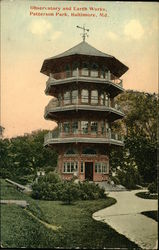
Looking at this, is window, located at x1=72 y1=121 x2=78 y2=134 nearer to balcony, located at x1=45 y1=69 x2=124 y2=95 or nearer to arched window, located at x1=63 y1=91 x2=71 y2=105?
arched window, located at x1=63 y1=91 x2=71 y2=105

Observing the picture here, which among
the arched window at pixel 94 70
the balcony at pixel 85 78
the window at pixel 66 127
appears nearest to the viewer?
the balcony at pixel 85 78

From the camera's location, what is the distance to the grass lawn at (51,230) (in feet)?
32.5

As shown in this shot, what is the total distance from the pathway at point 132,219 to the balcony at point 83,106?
11.2ft

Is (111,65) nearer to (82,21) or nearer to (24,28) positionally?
(82,21)

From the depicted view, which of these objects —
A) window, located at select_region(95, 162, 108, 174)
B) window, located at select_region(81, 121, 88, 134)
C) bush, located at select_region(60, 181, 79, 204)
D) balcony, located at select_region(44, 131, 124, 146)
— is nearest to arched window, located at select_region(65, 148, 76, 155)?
balcony, located at select_region(44, 131, 124, 146)

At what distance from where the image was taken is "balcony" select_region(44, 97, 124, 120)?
12734mm

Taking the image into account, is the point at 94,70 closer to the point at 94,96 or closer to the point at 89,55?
the point at 89,55

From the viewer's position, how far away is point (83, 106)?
516 inches

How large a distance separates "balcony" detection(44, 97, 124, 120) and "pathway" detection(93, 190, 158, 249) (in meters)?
3.41

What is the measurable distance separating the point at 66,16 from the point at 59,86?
3039 mm

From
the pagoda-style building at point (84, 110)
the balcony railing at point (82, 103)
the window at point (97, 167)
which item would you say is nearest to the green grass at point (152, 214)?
the pagoda-style building at point (84, 110)

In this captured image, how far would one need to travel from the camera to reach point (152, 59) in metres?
11.3

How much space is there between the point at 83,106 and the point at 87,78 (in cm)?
116

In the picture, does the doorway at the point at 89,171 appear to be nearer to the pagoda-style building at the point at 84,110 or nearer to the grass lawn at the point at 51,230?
the pagoda-style building at the point at 84,110
